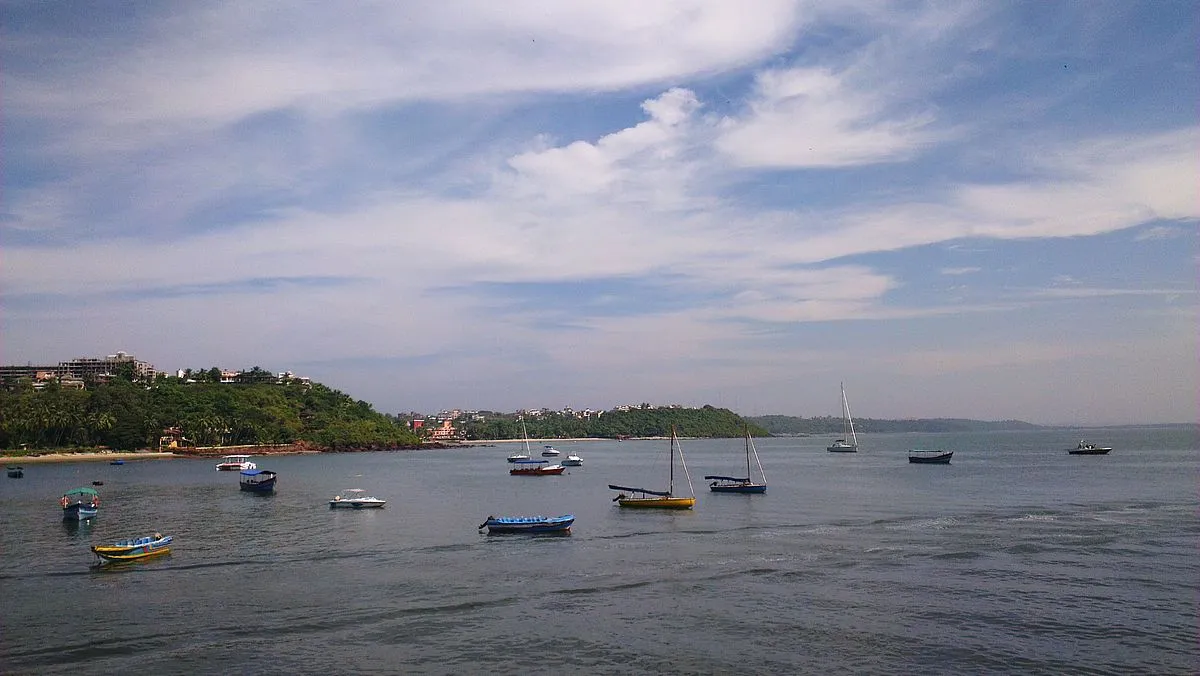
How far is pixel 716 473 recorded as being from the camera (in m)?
116

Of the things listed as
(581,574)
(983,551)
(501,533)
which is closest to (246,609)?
(581,574)

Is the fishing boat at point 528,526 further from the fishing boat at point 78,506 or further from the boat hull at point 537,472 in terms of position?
the boat hull at point 537,472

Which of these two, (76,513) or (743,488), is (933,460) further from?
(76,513)

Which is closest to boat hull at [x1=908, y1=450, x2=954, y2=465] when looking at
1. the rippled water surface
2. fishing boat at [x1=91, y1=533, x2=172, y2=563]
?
the rippled water surface

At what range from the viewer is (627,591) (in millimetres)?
34594

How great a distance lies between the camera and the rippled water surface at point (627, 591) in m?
26.0

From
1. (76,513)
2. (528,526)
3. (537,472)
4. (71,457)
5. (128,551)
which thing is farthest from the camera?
(71,457)

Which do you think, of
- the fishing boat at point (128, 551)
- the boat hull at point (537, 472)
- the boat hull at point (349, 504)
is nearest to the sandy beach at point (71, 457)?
the boat hull at point (537, 472)

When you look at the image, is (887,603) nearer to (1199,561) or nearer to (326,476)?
(1199,561)

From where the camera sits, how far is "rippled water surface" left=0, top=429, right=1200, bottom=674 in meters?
26.0

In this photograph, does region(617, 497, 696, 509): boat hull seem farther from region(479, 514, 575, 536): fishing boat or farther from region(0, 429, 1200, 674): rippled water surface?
region(479, 514, 575, 536): fishing boat

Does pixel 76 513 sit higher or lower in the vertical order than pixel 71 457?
lower

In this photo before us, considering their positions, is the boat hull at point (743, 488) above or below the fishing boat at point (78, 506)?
below

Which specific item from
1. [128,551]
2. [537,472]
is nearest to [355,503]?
[128,551]
